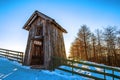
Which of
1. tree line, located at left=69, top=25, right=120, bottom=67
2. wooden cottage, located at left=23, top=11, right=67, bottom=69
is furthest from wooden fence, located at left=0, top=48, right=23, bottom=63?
tree line, located at left=69, top=25, right=120, bottom=67

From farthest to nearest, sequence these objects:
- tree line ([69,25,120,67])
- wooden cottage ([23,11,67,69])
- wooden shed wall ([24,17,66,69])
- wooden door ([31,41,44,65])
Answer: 1. tree line ([69,25,120,67])
2. wooden door ([31,41,44,65])
3. wooden cottage ([23,11,67,69])
4. wooden shed wall ([24,17,66,69])

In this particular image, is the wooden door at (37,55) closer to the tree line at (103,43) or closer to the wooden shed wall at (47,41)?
the wooden shed wall at (47,41)

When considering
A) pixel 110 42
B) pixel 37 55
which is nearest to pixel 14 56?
pixel 37 55

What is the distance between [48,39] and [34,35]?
2.23 metres

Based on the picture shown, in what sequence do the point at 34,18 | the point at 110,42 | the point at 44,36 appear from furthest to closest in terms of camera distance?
1. the point at 110,42
2. the point at 34,18
3. the point at 44,36

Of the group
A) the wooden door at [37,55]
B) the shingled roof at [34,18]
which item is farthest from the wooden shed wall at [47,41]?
the wooden door at [37,55]

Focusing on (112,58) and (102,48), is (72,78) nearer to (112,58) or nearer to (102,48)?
(112,58)

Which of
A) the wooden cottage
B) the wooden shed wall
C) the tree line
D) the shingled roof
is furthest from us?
the tree line

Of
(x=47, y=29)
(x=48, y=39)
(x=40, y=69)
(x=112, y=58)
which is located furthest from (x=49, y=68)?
(x=112, y=58)

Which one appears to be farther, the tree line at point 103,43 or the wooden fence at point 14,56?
the tree line at point 103,43

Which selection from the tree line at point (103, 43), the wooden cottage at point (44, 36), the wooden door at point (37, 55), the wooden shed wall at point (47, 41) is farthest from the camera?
the tree line at point (103, 43)

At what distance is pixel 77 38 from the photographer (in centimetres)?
3431

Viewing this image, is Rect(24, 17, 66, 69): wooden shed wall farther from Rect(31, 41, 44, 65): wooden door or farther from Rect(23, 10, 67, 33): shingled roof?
Rect(31, 41, 44, 65): wooden door

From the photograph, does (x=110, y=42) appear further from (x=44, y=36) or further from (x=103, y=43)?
(x=44, y=36)
